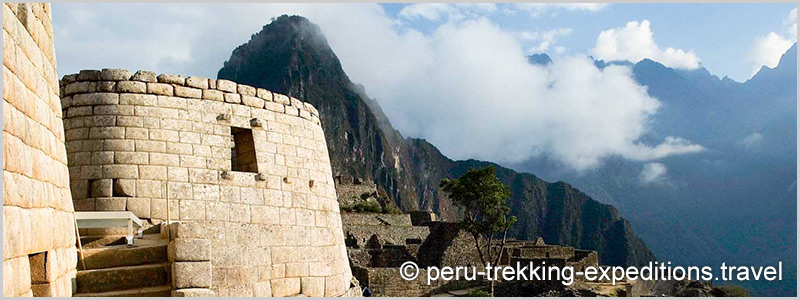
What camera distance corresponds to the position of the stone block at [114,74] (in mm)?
9711

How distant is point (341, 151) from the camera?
116 metres

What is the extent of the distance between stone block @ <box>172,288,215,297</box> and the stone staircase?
14 cm

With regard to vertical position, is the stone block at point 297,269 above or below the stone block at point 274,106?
below

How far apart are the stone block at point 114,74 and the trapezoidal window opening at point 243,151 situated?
163cm

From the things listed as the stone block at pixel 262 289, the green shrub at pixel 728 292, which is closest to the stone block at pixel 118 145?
the stone block at pixel 262 289

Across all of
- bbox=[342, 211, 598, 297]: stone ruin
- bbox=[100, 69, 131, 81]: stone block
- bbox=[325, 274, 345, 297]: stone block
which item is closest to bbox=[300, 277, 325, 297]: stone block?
bbox=[325, 274, 345, 297]: stone block

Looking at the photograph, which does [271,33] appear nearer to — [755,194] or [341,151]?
[341,151]

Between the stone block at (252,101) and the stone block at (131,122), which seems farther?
the stone block at (252,101)

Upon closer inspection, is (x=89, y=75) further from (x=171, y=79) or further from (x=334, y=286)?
(x=334, y=286)

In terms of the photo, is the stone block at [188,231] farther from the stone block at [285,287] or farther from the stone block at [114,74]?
the stone block at [114,74]

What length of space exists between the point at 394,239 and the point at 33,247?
111 feet

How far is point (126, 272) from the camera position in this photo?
23.1ft

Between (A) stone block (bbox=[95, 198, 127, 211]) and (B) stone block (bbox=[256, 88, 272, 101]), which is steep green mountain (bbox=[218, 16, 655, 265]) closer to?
(B) stone block (bbox=[256, 88, 272, 101])

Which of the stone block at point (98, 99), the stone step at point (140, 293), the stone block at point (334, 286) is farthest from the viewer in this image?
the stone block at point (334, 286)
